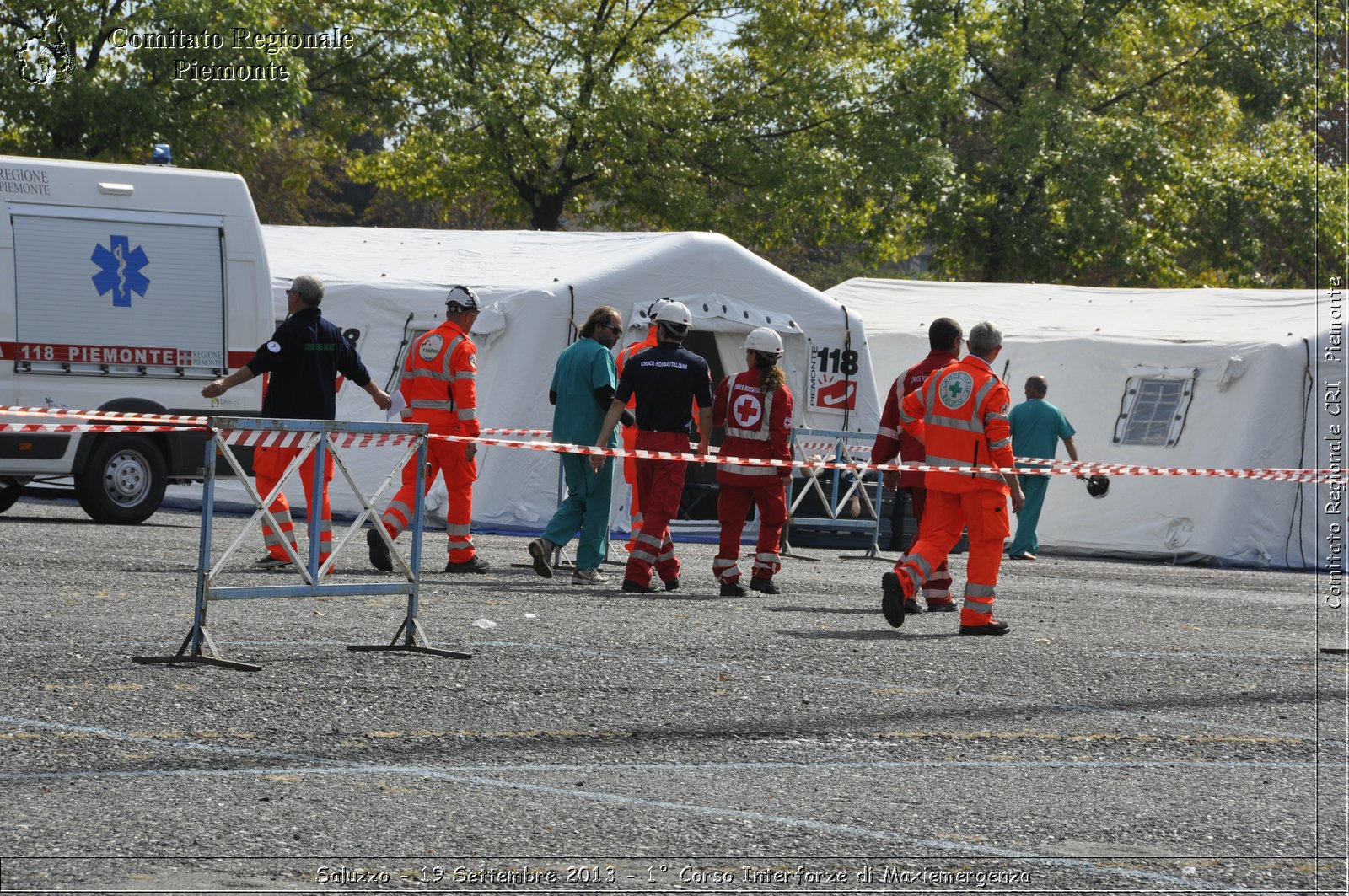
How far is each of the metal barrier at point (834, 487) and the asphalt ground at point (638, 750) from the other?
6.00 m

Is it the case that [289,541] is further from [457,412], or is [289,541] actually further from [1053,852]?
[1053,852]

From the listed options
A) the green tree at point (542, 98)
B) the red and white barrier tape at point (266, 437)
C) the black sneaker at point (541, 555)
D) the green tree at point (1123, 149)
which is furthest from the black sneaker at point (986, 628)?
the green tree at point (1123, 149)

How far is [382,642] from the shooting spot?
8.59m

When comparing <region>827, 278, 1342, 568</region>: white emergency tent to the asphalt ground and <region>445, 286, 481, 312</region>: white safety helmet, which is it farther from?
<region>445, 286, 481, 312</region>: white safety helmet

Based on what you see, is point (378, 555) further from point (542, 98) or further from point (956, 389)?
point (542, 98)

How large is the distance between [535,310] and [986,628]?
25.3ft

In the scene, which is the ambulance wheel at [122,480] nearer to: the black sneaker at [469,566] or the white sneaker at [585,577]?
the black sneaker at [469,566]

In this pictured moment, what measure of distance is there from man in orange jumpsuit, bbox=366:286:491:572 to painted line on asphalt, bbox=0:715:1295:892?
5652mm

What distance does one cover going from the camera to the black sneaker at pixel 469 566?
1223 centimetres

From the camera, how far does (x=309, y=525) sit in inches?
317

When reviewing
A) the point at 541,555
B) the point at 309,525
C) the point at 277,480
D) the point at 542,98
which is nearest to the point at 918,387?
the point at 541,555

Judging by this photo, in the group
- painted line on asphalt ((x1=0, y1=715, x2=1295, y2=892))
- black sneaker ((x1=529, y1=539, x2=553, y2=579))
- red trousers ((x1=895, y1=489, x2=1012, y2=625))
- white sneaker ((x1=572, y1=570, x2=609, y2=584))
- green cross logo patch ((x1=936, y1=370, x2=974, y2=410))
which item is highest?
green cross logo patch ((x1=936, y1=370, x2=974, y2=410))

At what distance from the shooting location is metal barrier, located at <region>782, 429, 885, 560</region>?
1711 cm

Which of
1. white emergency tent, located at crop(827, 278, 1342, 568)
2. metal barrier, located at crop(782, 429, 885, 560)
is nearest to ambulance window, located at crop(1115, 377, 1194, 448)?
white emergency tent, located at crop(827, 278, 1342, 568)
